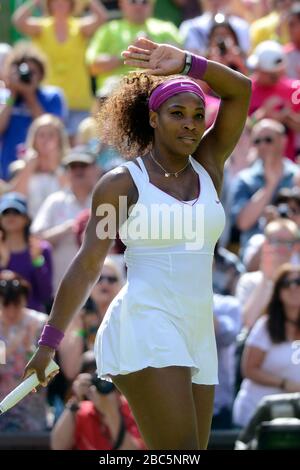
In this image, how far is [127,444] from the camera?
285 inches

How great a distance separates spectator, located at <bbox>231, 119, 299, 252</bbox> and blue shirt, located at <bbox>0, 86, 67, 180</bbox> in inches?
77.0

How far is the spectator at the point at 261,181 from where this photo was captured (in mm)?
9398

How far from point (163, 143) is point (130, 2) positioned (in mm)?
6314

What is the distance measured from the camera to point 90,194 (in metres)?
9.58

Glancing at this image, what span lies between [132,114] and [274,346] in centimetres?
313

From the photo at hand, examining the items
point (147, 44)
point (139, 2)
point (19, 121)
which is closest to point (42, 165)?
point (19, 121)

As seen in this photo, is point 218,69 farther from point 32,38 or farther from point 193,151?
point 32,38

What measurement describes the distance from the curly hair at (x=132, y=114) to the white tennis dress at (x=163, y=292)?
0.91 feet

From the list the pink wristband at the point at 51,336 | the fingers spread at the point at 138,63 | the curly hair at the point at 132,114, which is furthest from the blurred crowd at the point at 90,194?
the pink wristband at the point at 51,336

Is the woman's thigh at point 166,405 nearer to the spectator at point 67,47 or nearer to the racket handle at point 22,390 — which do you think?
the racket handle at point 22,390

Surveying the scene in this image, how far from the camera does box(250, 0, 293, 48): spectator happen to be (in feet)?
37.3

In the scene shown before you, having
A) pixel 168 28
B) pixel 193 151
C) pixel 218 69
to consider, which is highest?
pixel 168 28

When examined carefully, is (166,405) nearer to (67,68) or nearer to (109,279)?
(109,279)

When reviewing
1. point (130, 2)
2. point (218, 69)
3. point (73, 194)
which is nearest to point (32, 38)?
point (130, 2)
